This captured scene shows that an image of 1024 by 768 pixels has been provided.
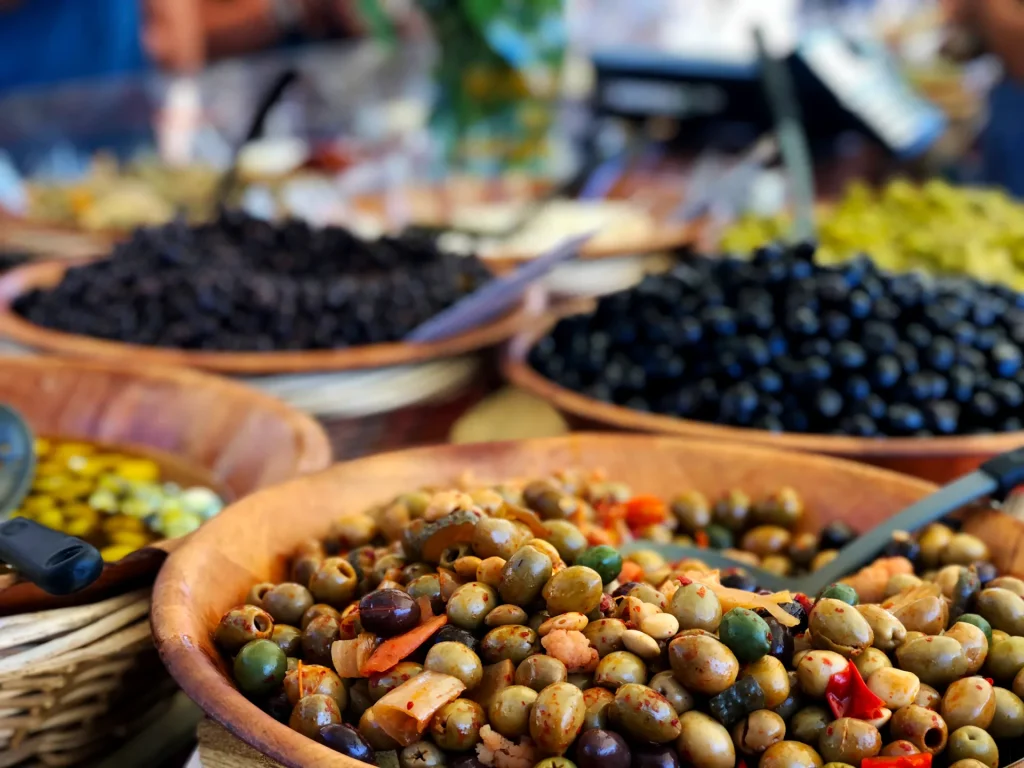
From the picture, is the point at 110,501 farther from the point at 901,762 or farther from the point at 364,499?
the point at 901,762

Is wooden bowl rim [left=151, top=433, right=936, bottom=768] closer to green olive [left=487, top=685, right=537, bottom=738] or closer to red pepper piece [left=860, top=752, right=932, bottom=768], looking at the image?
green olive [left=487, top=685, right=537, bottom=738]

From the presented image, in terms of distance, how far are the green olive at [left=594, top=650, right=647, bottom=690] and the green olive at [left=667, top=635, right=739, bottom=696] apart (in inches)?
1.1

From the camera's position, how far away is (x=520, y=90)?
3.23 m

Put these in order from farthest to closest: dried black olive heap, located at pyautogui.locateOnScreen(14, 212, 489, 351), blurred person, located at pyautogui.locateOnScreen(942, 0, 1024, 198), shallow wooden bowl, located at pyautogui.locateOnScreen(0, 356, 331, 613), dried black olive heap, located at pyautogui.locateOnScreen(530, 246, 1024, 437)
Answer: blurred person, located at pyautogui.locateOnScreen(942, 0, 1024, 198) < dried black olive heap, located at pyautogui.locateOnScreen(14, 212, 489, 351) < dried black olive heap, located at pyautogui.locateOnScreen(530, 246, 1024, 437) < shallow wooden bowl, located at pyautogui.locateOnScreen(0, 356, 331, 613)

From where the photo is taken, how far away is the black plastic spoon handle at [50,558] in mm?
858

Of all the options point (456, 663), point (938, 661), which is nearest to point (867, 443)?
point (938, 661)

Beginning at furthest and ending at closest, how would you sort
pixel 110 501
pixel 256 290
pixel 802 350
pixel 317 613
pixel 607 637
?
pixel 256 290 < pixel 802 350 < pixel 110 501 < pixel 317 613 < pixel 607 637

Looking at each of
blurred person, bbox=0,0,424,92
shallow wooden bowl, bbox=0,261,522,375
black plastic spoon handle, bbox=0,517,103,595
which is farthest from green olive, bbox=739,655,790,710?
blurred person, bbox=0,0,424,92

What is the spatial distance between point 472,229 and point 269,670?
2.17 metres

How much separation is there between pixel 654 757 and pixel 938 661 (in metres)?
0.27

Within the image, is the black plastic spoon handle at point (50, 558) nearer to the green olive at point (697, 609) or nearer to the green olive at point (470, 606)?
the green olive at point (470, 606)

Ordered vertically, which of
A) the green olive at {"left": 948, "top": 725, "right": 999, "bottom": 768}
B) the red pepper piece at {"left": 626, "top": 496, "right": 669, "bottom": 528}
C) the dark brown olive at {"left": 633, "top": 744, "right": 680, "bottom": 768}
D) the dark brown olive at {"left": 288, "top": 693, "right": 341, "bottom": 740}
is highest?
the dark brown olive at {"left": 288, "top": 693, "right": 341, "bottom": 740}

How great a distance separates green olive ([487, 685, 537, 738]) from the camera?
0.77 meters

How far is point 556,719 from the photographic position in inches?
29.3
